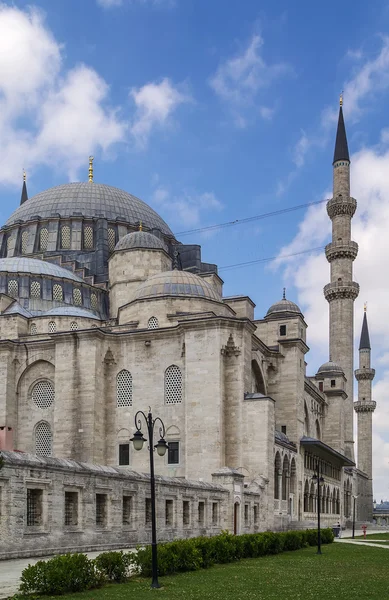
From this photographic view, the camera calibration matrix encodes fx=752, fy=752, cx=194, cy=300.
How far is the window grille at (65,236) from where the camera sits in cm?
4631

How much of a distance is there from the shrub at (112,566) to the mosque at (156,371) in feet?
33.8

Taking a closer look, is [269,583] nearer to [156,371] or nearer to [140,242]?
[156,371]

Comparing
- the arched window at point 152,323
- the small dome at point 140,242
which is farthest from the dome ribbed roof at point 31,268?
the arched window at point 152,323

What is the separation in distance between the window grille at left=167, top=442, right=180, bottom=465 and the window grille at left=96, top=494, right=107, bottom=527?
41.7 ft

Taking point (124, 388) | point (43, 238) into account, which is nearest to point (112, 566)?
point (124, 388)

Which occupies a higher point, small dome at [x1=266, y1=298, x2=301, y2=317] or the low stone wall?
small dome at [x1=266, y1=298, x2=301, y2=317]

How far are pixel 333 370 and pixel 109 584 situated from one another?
37565mm

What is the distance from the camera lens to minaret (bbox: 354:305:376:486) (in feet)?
202

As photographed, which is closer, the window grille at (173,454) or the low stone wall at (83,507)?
the low stone wall at (83,507)

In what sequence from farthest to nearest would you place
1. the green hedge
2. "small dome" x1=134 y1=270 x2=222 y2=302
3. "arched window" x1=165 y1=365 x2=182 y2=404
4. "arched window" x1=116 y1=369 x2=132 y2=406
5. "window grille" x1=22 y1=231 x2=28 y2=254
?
"window grille" x1=22 y1=231 x2=28 y2=254 < "small dome" x1=134 y1=270 x2=222 y2=302 < "arched window" x1=116 y1=369 x2=132 y2=406 < "arched window" x1=165 y1=365 x2=182 y2=404 < the green hedge

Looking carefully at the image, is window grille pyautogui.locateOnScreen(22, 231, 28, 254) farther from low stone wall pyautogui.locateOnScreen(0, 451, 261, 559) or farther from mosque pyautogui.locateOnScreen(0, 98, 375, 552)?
low stone wall pyautogui.locateOnScreen(0, 451, 261, 559)

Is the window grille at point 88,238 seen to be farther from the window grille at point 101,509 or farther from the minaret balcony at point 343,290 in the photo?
the window grille at point 101,509

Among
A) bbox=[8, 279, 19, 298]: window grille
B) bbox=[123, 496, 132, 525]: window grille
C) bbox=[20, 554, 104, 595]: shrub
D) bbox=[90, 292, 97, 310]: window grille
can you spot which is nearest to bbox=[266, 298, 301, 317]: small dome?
bbox=[90, 292, 97, 310]: window grille

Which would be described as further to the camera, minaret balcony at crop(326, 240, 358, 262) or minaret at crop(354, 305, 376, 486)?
minaret at crop(354, 305, 376, 486)
